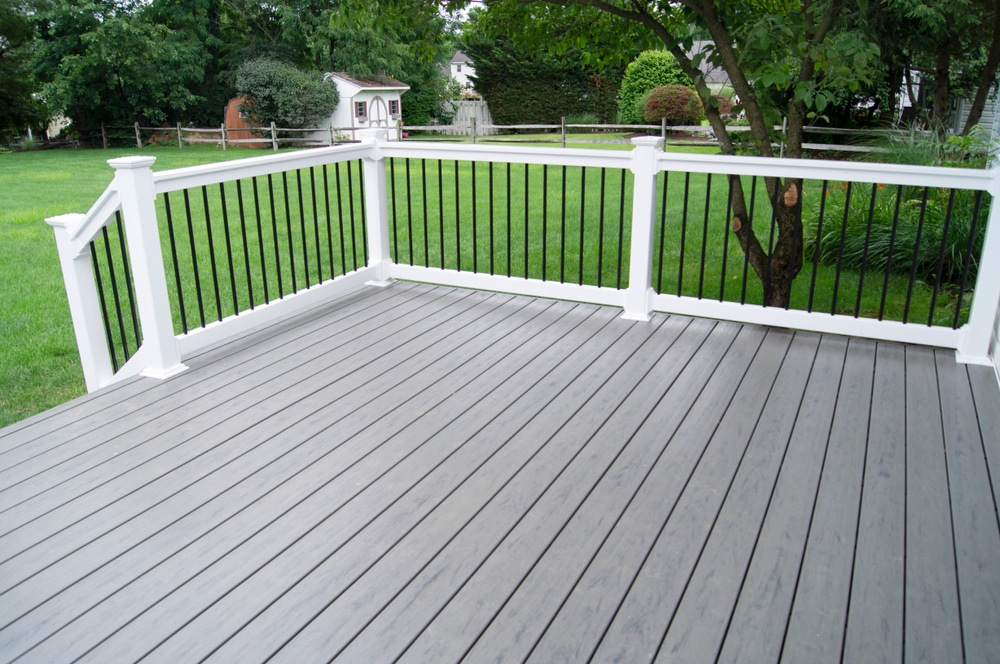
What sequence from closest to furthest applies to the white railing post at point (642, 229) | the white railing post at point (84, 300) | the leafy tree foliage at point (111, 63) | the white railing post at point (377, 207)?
the white railing post at point (84, 300) → the white railing post at point (642, 229) → the white railing post at point (377, 207) → the leafy tree foliage at point (111, 63)

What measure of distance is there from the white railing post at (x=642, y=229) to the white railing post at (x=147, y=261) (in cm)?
212

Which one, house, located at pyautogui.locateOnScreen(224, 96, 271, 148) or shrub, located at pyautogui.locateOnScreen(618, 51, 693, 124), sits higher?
shrub, located at pyautogui.locateOnScreen(618, 51, 693, 124)

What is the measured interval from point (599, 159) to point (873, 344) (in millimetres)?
1550

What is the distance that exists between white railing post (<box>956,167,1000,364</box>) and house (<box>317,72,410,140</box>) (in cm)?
1938

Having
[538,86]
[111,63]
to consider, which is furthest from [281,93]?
[538,86]

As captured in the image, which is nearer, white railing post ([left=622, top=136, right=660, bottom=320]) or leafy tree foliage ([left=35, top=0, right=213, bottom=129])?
white railing post ([left=622, top=136, right=660, bottom=320])

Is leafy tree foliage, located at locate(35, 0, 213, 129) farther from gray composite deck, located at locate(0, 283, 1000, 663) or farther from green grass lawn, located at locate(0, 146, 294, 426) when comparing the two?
gray composite deck, located at locate(0, 283, 1000, 663)

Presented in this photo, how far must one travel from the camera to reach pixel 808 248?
594 centimetres

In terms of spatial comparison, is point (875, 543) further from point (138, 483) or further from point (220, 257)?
point (220, 257)

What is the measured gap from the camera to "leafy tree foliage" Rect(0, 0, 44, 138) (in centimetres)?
2109

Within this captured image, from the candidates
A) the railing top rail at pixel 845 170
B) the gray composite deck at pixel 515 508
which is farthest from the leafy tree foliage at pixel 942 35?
the gray composite deck at pixel 515 508

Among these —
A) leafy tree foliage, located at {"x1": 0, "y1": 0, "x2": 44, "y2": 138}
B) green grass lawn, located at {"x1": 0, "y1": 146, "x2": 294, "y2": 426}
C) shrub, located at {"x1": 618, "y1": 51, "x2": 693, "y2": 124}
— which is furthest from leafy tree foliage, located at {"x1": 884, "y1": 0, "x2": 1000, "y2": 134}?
leafy tree foliage, located at {"x1": 0, "y1": 0, "x2": 44, "y2": 138}

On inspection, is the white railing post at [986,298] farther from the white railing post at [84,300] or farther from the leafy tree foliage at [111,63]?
the leafy tree foliage at [111,63]

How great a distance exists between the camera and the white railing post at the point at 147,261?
3.15 metres
